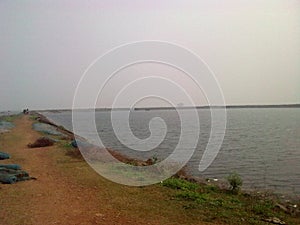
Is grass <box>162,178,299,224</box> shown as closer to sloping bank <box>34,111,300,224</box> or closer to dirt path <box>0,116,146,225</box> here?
sloping bank <box>34,111,300,224</box>

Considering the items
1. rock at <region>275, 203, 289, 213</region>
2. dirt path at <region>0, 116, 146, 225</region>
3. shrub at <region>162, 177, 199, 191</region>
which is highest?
shrub at <region>162, 177, 199, 191</region>

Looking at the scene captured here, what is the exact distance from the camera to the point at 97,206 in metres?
9.29

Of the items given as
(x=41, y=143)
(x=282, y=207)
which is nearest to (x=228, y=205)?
(x=282, y=207)

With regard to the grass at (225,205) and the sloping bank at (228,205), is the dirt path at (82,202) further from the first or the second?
the grass at (225,205)

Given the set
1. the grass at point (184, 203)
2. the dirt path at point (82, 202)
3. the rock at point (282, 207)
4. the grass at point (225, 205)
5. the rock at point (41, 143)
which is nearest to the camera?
the dirt path at point (82, 202)

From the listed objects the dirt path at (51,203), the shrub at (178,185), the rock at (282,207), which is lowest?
the dirt path at (51,203)

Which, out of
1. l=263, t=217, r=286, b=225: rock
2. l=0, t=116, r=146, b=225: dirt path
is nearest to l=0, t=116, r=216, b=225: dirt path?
l=0, t=116, r=146, b=225: dirt path

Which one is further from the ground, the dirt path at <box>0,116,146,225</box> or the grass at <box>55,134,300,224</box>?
the grass at <box>55,134,300,224</box>

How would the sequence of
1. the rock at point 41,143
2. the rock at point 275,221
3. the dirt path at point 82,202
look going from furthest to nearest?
1. the rock at point 41,143
2. the rock at point 275,221
3. the dirt path at point 82,202

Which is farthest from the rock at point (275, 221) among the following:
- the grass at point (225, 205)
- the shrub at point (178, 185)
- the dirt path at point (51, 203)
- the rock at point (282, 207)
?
the dirt path at point (51, 203)

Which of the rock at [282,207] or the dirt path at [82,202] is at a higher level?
the rock at [282,207]

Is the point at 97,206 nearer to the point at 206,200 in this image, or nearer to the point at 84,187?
the point at 84,187

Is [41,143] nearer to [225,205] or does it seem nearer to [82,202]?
[82,202]

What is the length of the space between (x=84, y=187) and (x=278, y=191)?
786 cm
